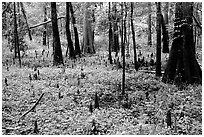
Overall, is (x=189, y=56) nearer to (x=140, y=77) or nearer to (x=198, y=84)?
(x=198, y=84)

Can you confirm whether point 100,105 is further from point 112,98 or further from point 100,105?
point 112,98

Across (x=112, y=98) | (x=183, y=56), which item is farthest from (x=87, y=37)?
(x=112, y=98)

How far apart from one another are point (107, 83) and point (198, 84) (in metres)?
4.15

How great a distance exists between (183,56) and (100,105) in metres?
4.89

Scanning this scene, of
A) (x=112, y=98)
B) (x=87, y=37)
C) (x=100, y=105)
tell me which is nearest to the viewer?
(x=100, y=105)

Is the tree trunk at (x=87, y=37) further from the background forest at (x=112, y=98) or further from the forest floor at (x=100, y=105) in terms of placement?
the forest floor at (x=100, y=105)

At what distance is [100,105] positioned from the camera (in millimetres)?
9453

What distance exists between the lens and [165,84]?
39.8 ft

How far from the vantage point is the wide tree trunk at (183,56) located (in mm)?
11859

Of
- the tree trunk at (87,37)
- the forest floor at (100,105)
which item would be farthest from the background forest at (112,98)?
the tree trunk at (87,37)

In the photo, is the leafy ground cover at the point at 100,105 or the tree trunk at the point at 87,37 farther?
the tree trunk at the point at 87,37

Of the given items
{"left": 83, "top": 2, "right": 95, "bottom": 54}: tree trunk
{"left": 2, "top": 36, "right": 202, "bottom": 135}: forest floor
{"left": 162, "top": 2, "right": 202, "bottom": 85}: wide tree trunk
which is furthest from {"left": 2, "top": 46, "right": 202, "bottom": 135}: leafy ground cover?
{"left": 83, "top": 2, "right": 95, "bottom": 54}: tree trunk

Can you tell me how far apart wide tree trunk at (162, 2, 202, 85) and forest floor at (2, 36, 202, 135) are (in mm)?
542

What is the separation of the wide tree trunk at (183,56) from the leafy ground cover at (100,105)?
1.87ft
